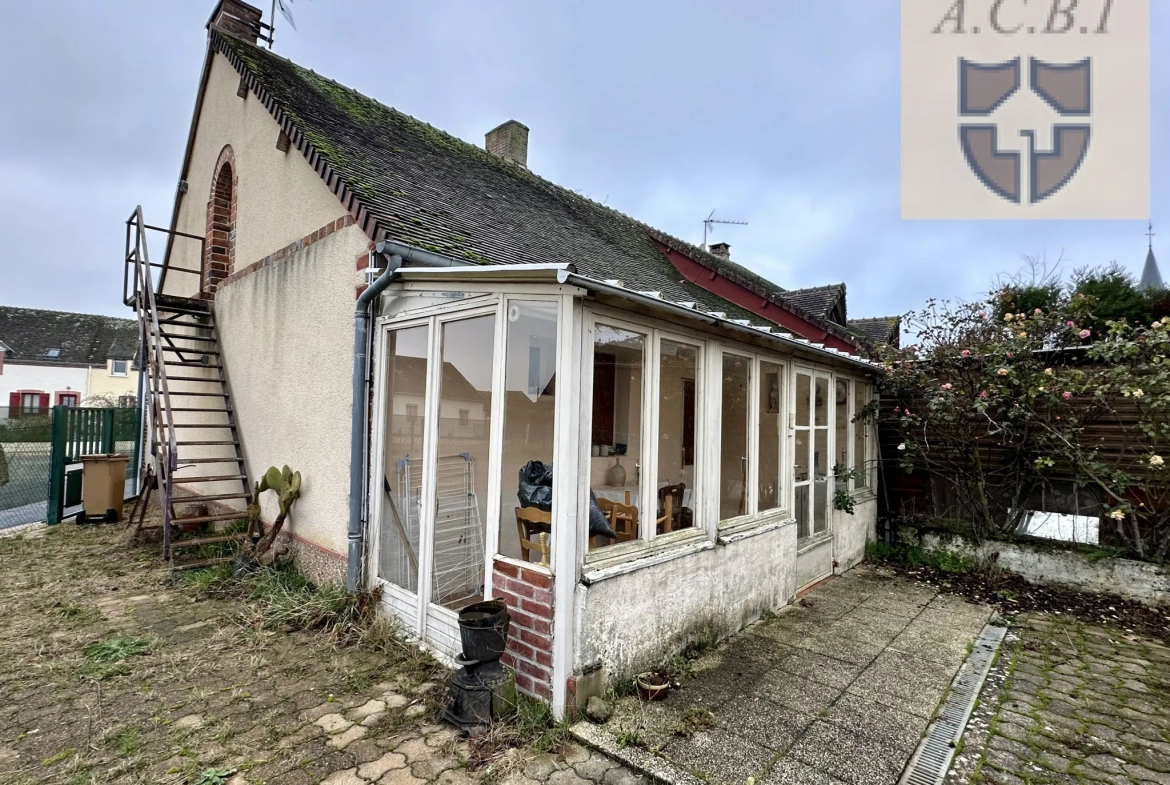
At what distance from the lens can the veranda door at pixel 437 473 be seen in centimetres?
404

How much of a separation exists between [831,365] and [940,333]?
2.27m

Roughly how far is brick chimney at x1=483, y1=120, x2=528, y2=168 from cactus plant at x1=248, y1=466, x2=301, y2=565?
9.11 m

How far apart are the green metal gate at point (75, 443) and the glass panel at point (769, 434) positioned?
34.8 ft

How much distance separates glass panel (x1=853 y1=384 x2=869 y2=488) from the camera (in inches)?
307

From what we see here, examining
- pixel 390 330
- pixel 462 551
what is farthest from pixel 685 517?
pixel 390 330

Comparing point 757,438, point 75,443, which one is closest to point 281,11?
point 75,443

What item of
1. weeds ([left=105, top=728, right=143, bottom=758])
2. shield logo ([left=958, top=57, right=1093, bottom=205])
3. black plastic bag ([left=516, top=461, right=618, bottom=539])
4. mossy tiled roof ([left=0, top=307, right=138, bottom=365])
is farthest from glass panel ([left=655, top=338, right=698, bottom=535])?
mossy tiled roof ([left=0, top=307, right=138, bottom=365])

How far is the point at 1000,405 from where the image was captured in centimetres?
697

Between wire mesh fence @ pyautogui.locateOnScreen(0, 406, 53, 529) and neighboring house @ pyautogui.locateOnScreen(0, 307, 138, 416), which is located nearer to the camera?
wire mesh fence @ pyautogui.locateOnScreen(0, 406, 53, 529)

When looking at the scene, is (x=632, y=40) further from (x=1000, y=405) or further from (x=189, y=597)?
(x=189, y=597)

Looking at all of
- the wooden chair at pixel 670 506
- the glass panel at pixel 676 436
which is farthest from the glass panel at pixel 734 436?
the wooden chair at pixel 670 506

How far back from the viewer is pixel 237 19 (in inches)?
360

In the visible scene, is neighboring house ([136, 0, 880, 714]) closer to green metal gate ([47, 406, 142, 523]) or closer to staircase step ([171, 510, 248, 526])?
staircase step ([171, 510, 248, 526])

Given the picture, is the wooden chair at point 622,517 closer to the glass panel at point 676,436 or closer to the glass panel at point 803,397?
the glass panel at point 676,436
